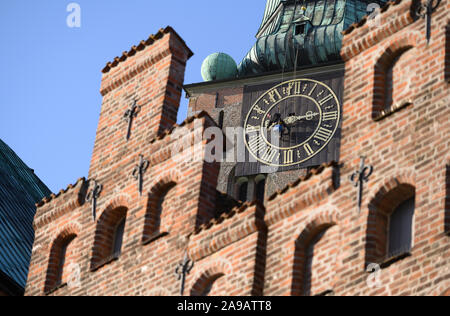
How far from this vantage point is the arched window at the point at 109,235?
82.8 ft

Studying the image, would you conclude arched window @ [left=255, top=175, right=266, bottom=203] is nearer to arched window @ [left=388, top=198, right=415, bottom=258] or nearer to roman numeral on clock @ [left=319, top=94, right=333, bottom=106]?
roman numeral on clock @ [left=319, top=94, right=333, bottom=106]

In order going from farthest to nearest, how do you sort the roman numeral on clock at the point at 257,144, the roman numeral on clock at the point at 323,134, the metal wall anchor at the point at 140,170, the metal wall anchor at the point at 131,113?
the roman numeral on clock at the point at 257,144
the roman numeral on clock at the point at 323,134
the metal wall anchor at the point at 131,113
the metal wall anchor at the point at 140,170

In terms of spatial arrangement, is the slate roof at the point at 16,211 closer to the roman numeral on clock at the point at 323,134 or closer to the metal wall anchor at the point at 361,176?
the metal wall anchor at the point at 361,176

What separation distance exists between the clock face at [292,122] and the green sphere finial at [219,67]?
14.5ft

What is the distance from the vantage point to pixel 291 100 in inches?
2192

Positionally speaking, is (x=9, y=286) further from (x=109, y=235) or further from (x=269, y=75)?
(x=269, y=75)

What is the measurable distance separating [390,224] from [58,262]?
23.9 feet

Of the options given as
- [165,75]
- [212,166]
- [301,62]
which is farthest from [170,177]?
[301,62]

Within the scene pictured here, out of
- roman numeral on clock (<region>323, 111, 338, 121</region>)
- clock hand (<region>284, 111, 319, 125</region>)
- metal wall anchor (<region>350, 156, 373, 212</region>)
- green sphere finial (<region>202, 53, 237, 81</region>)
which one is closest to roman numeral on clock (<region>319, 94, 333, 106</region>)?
clock hand (<region>284, 111, 319, 125</region>)

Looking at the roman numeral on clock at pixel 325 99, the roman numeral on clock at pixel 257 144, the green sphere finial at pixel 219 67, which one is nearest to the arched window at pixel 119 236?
the roman numeral on clock at pixel 325 99

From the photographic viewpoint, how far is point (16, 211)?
116ft

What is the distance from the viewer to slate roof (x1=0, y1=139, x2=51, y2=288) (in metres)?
32.6

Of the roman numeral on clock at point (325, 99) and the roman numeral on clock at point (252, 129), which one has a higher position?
the roman numeral on clock at point (325, 99)

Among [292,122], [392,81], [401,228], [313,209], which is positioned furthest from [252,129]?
[401,228]
